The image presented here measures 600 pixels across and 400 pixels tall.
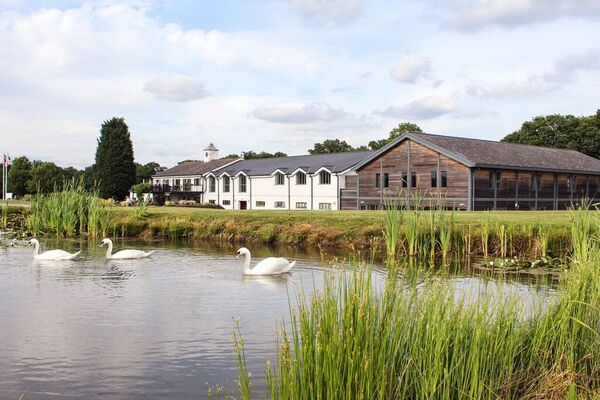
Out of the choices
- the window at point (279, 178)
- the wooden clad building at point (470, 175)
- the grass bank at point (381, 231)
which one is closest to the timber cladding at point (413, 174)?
the wooden clad building at point (470, 175)

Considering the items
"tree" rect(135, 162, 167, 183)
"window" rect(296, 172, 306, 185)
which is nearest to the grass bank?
"window" rect(296, 172, 306, 185)

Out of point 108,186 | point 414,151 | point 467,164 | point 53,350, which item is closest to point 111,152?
point 108,186

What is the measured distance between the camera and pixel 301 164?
6303cm

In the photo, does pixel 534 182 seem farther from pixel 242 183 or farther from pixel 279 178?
pixel 242 183

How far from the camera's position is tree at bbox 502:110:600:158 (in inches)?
2911

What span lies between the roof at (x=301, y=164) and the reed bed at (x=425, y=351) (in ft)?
162

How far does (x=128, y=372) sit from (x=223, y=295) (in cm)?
545

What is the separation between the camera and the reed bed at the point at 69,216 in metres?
27.7

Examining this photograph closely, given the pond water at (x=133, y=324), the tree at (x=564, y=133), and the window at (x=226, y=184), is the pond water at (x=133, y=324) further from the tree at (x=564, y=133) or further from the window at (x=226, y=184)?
the tree at (x=564, y=133)

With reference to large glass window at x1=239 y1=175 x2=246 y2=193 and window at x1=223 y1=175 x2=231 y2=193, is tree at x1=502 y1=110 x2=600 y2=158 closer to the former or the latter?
large glass window at x1=239 y1=175 x2=246 y2=193

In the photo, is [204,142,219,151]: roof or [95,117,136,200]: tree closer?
[95,117,136,200]: tree

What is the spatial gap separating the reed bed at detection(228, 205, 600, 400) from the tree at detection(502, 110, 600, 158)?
74259 mm

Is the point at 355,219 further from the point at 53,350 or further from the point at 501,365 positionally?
the point at 501,365

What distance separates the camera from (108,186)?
73125 millimetres
